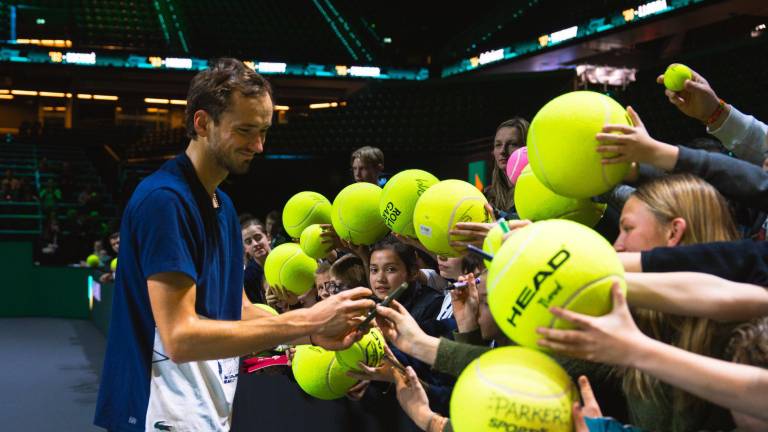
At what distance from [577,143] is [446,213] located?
81cm

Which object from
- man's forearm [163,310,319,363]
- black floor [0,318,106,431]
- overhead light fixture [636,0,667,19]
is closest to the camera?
man's forearm [163,310,319,363]

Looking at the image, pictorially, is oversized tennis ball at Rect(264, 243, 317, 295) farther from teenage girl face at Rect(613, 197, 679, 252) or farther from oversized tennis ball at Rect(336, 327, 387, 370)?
teenage girl face at Rect(613, 197, 679, 252)

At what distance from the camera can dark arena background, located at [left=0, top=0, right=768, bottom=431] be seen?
1022 centimetres

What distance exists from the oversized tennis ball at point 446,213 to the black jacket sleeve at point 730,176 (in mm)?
868

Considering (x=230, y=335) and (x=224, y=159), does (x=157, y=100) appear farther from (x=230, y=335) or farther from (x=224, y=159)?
(x=230, y=335)

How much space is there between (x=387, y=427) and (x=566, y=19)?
13.6m

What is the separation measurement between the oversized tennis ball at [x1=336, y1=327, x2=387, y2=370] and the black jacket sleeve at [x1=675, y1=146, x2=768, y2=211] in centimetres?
113

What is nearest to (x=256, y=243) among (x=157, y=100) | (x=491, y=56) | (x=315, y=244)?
(x=315, y=244)

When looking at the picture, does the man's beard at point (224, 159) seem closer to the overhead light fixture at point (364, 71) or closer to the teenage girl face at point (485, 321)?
the teenage girl face at point (485, 321)

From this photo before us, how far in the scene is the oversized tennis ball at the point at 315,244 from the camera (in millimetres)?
3564

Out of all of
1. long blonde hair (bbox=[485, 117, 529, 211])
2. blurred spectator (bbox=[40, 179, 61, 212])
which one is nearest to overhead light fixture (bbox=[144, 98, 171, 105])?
blurred spectator (bbox=[40, 179, 61, 212])

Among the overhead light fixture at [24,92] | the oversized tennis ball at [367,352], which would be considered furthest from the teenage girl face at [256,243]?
the overhead light fixture at [24,92]

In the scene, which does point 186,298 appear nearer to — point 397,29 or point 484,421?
point 484,421

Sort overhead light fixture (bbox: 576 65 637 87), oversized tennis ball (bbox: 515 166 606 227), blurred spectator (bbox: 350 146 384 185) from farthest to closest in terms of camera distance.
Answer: overhead light fixture (bbox: 576 65 637 87) < blurred spectator (bbox: 350 146 384 185) < oversized tennis ball (bbox: 515 166 606 227)
